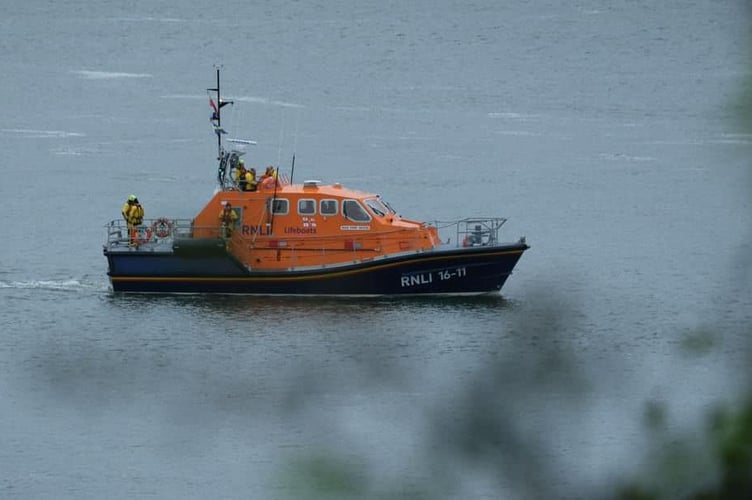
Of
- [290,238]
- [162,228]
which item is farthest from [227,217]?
[162,228]

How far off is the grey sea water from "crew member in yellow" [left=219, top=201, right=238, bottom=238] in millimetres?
1867

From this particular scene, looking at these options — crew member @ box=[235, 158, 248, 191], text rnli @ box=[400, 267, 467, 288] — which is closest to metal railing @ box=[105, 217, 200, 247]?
crew member @ box=[235, 158, 248, 191]

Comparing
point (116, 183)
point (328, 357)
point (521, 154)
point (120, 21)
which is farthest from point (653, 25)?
point (328, 357)

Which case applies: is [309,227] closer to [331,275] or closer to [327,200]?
[327,200]

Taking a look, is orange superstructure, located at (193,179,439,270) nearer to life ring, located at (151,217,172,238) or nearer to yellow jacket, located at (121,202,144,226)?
life ring, located at (151,217,172,238)

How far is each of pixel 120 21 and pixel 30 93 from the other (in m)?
48.9

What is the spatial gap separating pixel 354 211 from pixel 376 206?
0.65 meters

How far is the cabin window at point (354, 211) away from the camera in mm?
33719

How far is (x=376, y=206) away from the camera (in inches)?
1351

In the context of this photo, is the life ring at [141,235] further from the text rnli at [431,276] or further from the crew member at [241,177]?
the text rnli at [431,276]

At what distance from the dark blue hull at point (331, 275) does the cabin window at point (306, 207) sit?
1.59 meters

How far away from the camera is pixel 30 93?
90750 mm

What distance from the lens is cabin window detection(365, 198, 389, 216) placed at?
34.0 m

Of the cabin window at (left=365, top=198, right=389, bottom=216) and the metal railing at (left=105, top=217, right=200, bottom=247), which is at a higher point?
the cabin window at (left=365, top=198, right=389, bottom=216)
